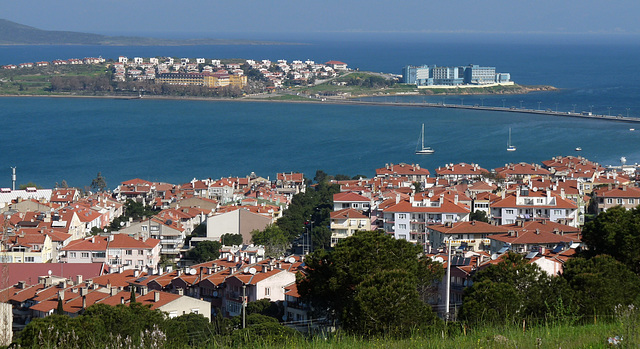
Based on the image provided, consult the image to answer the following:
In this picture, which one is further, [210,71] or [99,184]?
[210,71]

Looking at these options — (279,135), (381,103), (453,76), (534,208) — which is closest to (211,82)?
(381,103)

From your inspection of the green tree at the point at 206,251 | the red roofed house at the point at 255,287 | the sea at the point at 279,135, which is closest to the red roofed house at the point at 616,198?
the green tree at the point at 206,251

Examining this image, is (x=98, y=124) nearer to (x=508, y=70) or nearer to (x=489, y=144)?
(x=489, y=144)

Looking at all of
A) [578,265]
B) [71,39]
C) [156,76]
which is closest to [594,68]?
[156,76]

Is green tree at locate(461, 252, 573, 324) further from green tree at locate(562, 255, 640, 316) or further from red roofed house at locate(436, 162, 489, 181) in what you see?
red roofed house at locate(436, 162, 489, 181)

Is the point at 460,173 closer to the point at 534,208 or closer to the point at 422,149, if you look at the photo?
the point at 534,208

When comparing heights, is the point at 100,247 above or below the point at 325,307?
below
